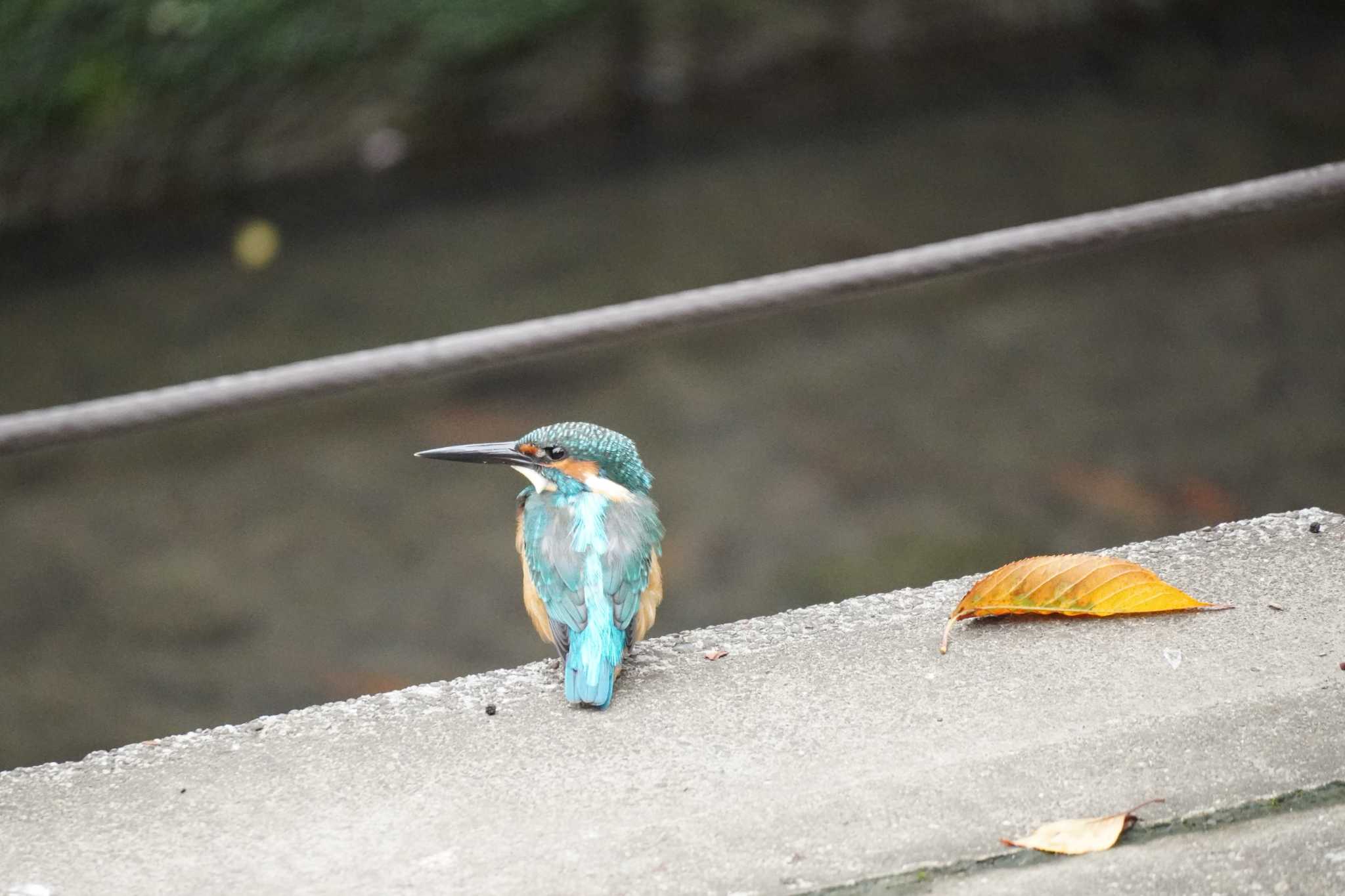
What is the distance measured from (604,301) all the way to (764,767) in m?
3.89

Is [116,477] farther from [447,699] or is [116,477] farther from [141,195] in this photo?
[447,699]

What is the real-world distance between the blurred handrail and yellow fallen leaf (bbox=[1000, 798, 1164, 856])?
671mm

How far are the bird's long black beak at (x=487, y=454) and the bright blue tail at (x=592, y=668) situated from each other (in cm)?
39

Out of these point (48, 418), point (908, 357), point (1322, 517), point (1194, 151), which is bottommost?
point (908, 357)

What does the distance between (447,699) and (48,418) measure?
52 cm

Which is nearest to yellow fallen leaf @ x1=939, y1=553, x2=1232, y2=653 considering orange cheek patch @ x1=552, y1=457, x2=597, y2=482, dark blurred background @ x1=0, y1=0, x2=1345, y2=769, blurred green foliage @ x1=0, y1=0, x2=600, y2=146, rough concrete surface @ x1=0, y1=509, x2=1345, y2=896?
rough concrete surface @ x1=0, y1=509, x2=1345, y2=896

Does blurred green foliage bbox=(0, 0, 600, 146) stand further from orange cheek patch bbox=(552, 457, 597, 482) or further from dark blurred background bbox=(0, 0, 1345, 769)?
orange cheek patch bbox=(552, 457, 597, 482)

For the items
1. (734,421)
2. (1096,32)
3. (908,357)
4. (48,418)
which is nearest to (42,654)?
(734,421)

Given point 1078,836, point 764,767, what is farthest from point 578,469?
point 1078,836

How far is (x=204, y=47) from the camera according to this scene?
5.66 m

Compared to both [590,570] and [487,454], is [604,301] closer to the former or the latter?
[487,454]

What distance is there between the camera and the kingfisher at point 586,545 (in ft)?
5.18

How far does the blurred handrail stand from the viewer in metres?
1.57

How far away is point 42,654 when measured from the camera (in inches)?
151
